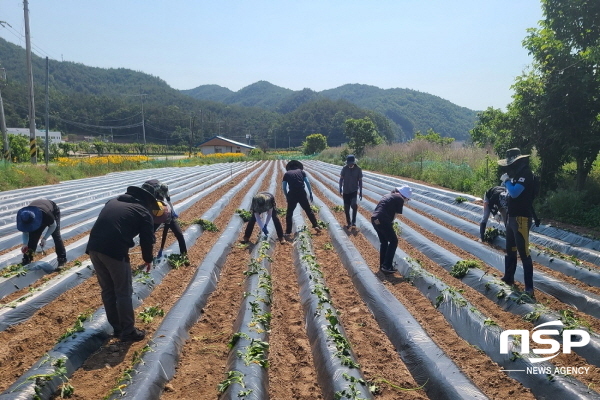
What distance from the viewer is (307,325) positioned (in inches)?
189

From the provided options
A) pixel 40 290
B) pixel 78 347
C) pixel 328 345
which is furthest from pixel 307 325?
pixel 40 290

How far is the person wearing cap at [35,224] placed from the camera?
19.4 feet

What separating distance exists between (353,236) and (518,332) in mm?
4975

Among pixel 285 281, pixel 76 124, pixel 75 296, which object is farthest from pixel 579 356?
pixel 76 124

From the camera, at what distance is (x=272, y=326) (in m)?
4.80

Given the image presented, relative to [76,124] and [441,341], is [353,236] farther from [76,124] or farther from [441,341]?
[76,124]

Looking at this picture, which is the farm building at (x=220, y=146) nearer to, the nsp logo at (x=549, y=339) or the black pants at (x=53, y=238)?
the black pants at (x=53, y=238)

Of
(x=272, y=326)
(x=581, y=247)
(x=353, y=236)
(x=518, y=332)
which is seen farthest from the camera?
(x=353, y=236)

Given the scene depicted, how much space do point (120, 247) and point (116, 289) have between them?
500mm

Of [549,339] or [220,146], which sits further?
[220,146]

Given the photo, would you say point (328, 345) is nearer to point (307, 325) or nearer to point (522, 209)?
point (307, 325)

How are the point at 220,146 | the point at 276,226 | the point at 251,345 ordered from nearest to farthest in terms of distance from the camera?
the point at 251,345 → the point at 276,226 → the point at 220,146

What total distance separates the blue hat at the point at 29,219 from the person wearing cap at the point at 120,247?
8.40 feet

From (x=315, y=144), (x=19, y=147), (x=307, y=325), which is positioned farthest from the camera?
(x=315, y=144)
